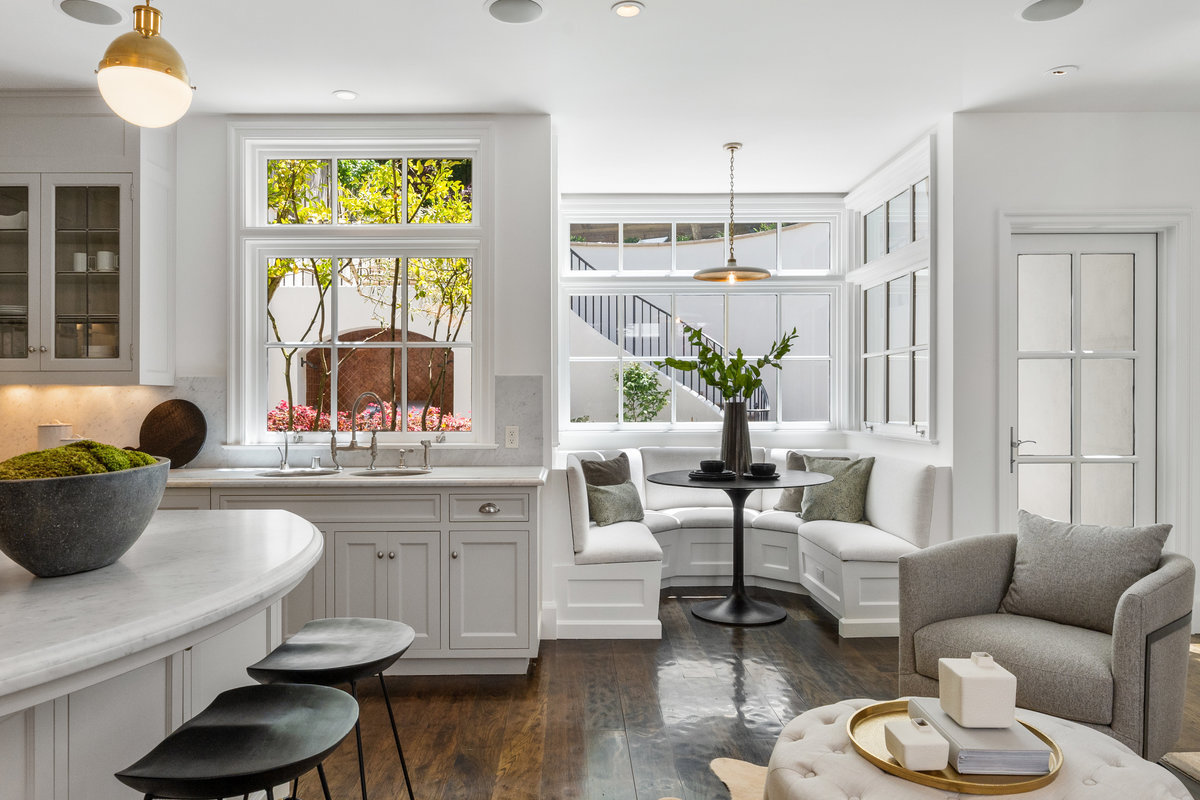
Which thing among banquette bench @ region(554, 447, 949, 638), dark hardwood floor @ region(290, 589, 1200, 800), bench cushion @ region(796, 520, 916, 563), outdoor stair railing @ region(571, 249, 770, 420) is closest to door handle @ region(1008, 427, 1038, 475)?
banquette bench @ region(554, 447, 949, 638)

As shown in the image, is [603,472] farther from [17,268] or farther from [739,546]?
[17,268]

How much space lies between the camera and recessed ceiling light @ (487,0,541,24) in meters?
2.82

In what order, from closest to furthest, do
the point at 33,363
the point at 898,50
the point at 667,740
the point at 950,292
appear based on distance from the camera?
the point at 667,740
the point at 898,50
the point at 33,363
the point at 950,292

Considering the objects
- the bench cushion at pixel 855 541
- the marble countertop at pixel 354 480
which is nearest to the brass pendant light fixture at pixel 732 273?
the bench cushion at pixel 855 541

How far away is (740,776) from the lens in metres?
2.47

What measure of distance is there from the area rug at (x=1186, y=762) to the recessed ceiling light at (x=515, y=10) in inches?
137

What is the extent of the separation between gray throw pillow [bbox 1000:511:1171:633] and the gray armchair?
0.16 ft

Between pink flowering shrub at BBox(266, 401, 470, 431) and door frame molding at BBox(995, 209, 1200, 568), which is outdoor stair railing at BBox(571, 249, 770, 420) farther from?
door frame molding at BBox(995, 209, 1200, 568)

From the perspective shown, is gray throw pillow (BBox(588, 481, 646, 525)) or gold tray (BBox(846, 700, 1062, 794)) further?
gray throw pillow (BBox(588, 481, 646, 525))

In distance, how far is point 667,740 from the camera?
2.77 metres

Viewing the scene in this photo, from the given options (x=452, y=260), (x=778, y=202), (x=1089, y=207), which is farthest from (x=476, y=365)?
(x=1089, y=207)

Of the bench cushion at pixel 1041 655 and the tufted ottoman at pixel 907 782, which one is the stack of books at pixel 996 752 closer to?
the tufted ottoman at pixel 907 782

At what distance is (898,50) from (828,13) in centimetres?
51

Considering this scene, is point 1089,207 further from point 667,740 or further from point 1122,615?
point 667,740
